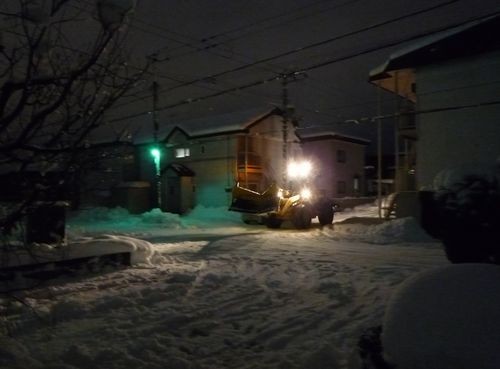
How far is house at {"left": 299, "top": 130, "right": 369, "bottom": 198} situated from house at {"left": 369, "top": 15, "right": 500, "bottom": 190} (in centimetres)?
1941

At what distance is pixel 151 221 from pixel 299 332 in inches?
772

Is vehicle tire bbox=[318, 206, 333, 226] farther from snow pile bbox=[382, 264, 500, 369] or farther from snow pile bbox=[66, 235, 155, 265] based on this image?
snow pile bbox=[382, 264, 500, 369]

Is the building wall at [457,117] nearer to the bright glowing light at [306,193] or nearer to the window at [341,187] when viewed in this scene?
the bright glowing light at [306,193]

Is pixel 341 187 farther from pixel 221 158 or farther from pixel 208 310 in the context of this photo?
pixel 208 310

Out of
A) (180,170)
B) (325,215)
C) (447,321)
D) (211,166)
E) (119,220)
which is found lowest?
(119,220)

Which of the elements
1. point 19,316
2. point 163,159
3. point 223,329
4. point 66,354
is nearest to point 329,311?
point 223,329

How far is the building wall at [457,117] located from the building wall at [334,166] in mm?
18906

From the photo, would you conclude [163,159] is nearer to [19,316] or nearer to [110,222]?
[110,222]

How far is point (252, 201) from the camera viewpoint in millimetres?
20906

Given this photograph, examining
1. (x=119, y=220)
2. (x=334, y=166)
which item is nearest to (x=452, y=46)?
(x=119, y=220)

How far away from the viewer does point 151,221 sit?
2405 centimetres

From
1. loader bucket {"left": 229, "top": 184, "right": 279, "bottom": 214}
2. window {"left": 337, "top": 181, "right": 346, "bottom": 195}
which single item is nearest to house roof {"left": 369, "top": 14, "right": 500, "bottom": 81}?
loader bucket {"left": 229, "top": 184, "right": 279, "bottom": 214}

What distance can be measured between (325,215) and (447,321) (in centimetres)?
1770

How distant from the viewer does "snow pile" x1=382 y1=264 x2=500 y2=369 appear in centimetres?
281
